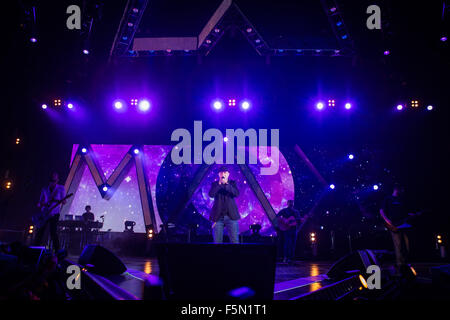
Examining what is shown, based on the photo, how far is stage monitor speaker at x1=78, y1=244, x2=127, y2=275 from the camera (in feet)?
10.7

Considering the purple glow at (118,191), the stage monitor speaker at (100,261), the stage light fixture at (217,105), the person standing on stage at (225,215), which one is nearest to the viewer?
the stage monitor speaker at (100,261)

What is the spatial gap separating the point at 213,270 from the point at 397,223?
15.7 ft

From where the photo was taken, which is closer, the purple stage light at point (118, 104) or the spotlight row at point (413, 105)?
the spotlight row at point (413, 105)

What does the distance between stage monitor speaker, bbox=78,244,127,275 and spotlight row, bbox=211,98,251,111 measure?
6059 millimetres

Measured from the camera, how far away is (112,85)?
859cm

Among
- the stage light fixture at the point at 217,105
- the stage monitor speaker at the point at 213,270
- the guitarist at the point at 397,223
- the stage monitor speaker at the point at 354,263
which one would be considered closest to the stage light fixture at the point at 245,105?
the stage light fixture at the point at 217,105

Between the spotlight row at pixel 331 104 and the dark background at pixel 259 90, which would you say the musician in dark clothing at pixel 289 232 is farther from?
the spotlight row at pixel 331 104

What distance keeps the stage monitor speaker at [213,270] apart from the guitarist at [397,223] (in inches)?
170

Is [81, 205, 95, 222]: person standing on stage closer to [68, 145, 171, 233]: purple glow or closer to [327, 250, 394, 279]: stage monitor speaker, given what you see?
[68, 145, 171, 233]: purple glow

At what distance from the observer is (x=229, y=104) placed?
859cm

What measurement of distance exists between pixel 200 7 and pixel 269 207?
6.07 meters

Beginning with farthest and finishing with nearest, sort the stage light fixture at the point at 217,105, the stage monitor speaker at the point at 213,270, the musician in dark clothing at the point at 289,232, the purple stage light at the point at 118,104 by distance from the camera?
the purple stage light at the point at 118,104
the stage light fixture at the point at 217,105
the musician in dark clothing at the point at 289,232
the stage monitor speaker at the point at 213,270

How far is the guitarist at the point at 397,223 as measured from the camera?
16.5 feet
